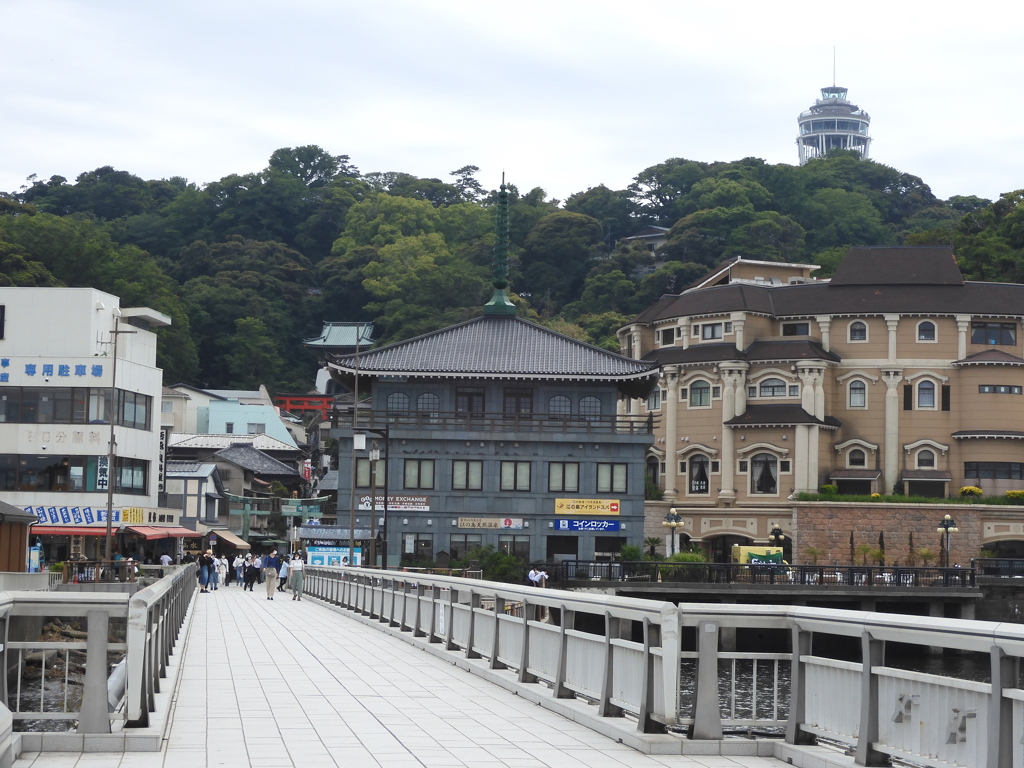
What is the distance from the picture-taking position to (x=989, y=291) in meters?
81.0

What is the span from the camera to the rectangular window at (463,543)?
203 ft

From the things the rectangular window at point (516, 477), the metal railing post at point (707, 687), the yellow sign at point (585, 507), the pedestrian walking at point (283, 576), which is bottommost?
the pedestrian walking at point (283, 576)

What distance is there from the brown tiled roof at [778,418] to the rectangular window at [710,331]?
519 centimetres

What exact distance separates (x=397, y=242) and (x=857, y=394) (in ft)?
225

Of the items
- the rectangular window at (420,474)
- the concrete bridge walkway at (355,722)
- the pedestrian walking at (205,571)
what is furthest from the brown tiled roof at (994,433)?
the concrete bridge walkway at (355,722)

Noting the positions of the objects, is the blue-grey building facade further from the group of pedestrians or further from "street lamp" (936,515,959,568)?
"street lamp" (936,515,959,568)

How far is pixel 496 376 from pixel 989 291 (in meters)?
35.2

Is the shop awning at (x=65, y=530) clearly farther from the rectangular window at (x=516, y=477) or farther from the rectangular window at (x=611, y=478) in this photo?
the rectangular window at (x=611, y=478)

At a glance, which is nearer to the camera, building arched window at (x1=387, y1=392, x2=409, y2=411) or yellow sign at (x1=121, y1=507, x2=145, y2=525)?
yellow sign at (x1=121, y1=507, x2=145, y2=525)

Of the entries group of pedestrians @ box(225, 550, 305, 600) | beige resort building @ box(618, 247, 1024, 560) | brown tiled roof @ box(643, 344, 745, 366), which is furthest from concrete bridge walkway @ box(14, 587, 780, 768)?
brown tiled roof @ box(643, 344, 745, 366)

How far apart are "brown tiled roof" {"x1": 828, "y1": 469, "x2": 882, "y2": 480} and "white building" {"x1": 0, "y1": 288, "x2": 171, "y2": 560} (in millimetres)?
40369

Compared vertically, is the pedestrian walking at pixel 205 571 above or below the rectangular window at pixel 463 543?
below

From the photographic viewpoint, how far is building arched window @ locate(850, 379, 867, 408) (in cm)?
8062

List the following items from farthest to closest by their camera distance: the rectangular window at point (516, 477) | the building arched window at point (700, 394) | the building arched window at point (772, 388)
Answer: the building arched window at point (700, 394)
the building arched window at point (772, 388)
the rectangular window at point (516, 477)
